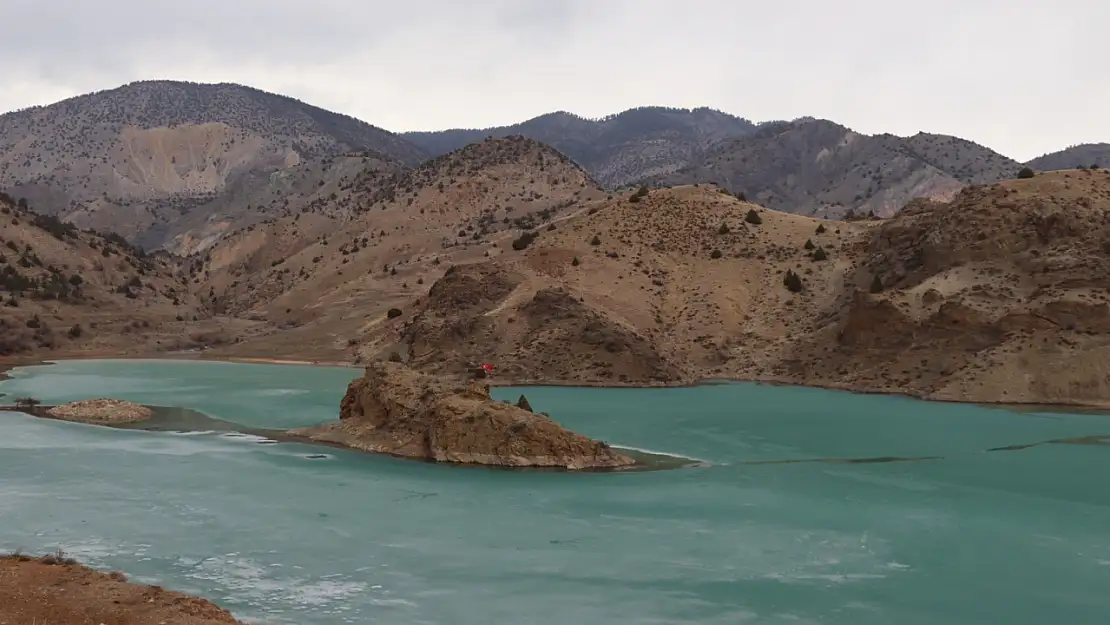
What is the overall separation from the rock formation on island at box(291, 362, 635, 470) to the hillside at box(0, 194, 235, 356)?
165 ft

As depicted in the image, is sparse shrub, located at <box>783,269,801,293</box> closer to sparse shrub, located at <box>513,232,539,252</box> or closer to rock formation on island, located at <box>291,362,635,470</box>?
sparse shrub, located at <box>513,232,539,252</box>

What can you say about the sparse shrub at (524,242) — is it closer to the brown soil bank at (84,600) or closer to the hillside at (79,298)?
the hillside at (79,298)

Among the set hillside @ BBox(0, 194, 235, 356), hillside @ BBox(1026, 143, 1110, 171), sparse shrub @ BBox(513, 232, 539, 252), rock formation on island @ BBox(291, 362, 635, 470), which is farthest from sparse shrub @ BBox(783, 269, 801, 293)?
hillside @ BBox(1026, 143, 1110, 171)

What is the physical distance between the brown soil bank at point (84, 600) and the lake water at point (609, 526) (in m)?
1.12

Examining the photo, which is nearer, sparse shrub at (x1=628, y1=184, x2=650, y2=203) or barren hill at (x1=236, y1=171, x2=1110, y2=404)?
barren hill at (x1=236, y1=171, x2=1110, y2=404)

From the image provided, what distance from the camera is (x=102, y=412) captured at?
40656mm

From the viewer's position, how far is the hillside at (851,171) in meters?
162

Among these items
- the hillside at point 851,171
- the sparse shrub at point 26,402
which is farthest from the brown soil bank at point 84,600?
the hillside at point 851,171

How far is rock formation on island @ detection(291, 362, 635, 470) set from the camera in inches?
1233

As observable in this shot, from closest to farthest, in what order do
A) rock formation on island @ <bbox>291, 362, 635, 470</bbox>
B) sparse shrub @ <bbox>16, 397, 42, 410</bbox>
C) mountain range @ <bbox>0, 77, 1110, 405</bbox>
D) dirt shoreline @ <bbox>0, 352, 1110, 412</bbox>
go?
rock formation on island @ <bbox>291, 362, 635, 470</bbox>
sparse shrub @ <bbox>16, 397, 42, 410</bbox>
dirt shoreline @ <bbox>0, 352, 1110, 412</bbox>
mountain range @ <bbox>0, 77, 1110, 405</bbox>

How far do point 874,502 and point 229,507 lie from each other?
17614mm

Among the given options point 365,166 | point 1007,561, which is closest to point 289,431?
→ point 1007,561

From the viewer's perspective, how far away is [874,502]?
26031 mm

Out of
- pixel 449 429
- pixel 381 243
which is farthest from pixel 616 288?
pixel 381 243
